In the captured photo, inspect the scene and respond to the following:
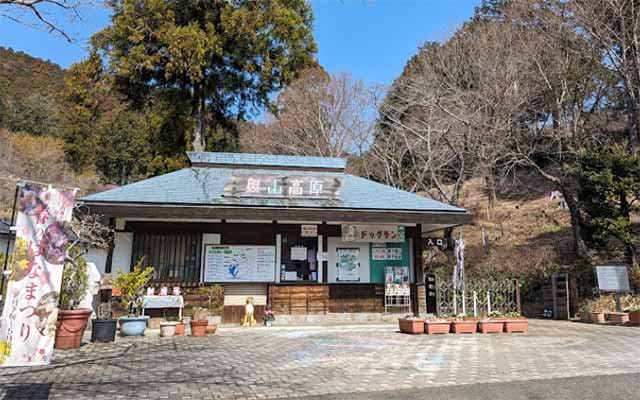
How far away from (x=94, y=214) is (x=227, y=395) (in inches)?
280

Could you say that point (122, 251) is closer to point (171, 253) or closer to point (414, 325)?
point (171, 253)

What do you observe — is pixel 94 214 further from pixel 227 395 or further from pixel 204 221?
pixel 227 395

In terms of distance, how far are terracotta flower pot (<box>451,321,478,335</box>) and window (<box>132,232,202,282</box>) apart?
20.1ft

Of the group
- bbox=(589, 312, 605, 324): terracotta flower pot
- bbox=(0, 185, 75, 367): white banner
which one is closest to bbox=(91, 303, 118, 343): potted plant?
bbox=(0, 185, 75, 367): white banner

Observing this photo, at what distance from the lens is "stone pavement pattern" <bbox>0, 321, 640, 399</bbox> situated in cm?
458

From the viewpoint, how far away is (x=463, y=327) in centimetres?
887

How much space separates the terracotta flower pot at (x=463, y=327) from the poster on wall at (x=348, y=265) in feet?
10.8

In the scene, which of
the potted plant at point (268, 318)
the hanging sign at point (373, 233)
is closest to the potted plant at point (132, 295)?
the potted plant at point (268, 318)

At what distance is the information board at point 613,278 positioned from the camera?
11.1 meters

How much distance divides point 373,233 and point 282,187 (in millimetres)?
2748

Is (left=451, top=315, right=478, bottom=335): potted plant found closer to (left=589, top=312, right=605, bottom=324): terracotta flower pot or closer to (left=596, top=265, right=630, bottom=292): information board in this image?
(left=589, top=312, right=605, bottom=324): terracotta flower pot

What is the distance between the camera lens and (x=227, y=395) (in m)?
4.35

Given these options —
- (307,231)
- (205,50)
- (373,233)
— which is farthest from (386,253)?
(205,50)

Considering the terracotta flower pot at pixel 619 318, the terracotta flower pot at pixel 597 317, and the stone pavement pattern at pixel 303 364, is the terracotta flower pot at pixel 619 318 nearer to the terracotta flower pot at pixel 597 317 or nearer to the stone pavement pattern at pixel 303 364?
the terracotta flower pot at pixel 597 317
